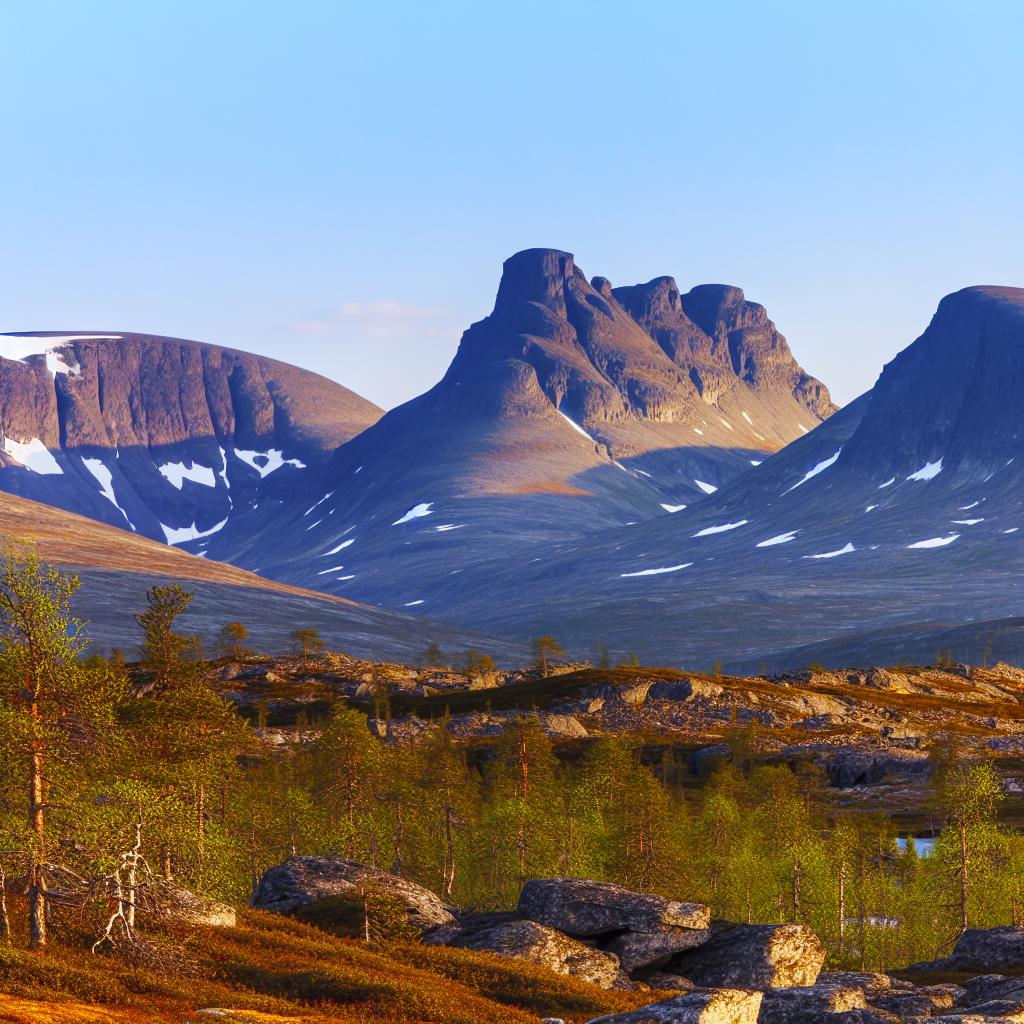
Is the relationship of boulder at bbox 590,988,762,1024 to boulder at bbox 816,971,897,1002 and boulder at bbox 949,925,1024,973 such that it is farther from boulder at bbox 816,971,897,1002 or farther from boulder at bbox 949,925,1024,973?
boulder at bbox 949,925,1024,973

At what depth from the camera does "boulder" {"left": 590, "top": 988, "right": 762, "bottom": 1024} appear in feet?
96.0

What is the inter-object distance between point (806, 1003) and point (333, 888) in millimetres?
20338

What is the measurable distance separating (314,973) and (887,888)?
5817 centimetres

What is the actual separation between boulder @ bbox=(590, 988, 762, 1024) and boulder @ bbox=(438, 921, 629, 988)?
1244cm

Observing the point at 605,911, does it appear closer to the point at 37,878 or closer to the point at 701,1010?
the point at 701,1010

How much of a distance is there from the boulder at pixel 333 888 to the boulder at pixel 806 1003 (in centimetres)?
1467

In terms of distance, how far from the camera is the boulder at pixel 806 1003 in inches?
1388

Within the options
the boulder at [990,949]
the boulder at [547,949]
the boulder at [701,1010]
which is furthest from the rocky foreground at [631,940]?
the boulder at [701,1010]

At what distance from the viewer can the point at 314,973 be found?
35.5m

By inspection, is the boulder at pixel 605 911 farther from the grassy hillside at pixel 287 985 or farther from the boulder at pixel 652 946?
the grassy hillside at pixel 287 985

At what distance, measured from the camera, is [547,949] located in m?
43.8

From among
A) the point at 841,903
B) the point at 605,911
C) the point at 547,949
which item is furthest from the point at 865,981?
the point at 841,903

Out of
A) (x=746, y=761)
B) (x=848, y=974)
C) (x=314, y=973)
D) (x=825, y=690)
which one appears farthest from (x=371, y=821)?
(x=825, y=690)

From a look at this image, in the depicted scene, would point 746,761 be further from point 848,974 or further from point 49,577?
point 49,577
